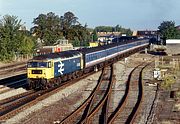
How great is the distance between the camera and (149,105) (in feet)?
86.2

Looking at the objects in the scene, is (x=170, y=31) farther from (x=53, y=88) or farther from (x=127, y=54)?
(x=53, y=88)

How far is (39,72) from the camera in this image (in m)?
31.9

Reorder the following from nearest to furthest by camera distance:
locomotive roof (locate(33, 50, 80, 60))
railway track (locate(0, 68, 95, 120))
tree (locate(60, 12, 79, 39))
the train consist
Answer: railway track (locate(0, 68, 95, 120)) < the train consist < locomotive roof (locate(33, 50, 80, 60)) < tree (locate(60, 12, 79, 39))

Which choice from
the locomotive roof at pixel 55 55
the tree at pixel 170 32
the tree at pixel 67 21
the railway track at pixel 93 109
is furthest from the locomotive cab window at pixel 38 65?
the tree at pixel 170 32

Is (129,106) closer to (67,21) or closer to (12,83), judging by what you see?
(12,83)

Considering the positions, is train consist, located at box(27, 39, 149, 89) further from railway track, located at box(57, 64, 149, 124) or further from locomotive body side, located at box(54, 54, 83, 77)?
railway track, located at box(57, 64, 149, 124)

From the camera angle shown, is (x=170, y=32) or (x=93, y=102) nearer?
(x=93, y=102)

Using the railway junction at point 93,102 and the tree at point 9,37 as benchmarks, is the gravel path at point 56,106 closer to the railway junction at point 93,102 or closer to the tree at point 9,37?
the railway junction at point 93,102

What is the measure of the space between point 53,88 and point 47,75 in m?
1.46

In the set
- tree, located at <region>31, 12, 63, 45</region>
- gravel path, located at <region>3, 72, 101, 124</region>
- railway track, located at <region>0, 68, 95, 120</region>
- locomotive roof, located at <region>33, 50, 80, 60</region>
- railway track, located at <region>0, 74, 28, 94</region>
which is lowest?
railway track, located at <region>0, 74, 28, 94</region>

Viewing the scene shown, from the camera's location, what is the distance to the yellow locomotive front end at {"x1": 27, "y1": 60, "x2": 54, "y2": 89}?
31.8m

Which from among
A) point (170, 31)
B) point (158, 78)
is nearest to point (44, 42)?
point (170, 31)

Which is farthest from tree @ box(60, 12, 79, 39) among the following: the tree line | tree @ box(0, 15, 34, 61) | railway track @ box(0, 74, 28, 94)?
railway track @ box(0, 74, 28, 94)

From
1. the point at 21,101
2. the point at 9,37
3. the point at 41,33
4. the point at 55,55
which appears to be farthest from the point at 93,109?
the point at 41,33
